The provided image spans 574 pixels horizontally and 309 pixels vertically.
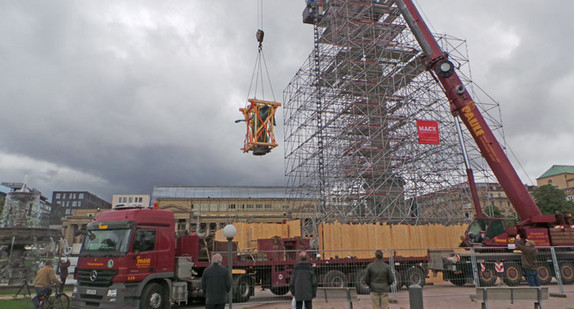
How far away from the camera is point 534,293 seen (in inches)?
387

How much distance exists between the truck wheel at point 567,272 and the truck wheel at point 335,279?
930 cm

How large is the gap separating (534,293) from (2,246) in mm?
26165

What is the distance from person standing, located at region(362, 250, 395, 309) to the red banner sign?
18.8 m

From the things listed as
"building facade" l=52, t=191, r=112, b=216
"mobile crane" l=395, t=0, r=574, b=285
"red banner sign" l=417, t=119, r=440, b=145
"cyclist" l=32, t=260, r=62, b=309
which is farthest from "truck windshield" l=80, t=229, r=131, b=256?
"building facade" l=52, t=191, r=112, b=216

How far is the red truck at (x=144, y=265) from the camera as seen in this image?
10.9 metres

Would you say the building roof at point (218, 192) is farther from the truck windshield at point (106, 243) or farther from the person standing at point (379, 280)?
the person standing at point (379, 280)

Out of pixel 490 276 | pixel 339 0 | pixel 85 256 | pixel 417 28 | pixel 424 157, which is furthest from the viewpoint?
pixel 339 0

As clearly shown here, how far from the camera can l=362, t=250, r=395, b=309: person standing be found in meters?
8.75

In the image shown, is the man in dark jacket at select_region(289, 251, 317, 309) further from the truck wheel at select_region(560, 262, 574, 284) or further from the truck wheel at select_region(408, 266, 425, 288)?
the truck wheel at select_region(560, 262, 574, 284)

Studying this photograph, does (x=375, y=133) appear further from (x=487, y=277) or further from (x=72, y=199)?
(x=72, y=199)

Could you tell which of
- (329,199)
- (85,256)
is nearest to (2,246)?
(85,256)

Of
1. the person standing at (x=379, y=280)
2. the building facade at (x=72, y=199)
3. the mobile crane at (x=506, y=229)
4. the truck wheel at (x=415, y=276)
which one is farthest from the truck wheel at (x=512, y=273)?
the building facade at (x=72, y=199)

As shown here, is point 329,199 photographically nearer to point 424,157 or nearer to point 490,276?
point 424,157

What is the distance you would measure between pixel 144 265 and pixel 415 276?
454 inches
